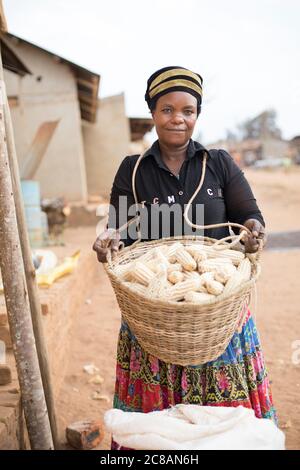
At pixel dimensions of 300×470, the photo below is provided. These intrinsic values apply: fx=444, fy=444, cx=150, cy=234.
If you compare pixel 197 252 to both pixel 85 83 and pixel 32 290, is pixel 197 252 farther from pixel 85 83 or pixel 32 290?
pixel 85 83

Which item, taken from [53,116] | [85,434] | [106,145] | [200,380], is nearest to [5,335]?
[85,434]

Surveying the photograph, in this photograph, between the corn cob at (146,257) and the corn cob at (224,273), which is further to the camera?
the corn cob at (146,257)

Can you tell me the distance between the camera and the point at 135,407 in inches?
78.5

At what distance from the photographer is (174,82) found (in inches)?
75.0

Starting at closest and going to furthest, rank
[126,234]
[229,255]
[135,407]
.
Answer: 1. [229,255]
2. [135,407]
3. [126,234]

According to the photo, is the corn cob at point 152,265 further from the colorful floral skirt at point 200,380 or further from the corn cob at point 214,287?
the colorful floral skirt at point 200,380

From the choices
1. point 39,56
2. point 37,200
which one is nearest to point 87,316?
point 37,200

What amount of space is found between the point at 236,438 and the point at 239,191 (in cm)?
110

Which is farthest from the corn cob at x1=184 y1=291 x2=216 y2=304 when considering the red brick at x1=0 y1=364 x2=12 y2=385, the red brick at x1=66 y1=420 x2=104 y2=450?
the red brick at x1=66 y1=420 x2=104 y2=450

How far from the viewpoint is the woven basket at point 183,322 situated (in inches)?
59.1

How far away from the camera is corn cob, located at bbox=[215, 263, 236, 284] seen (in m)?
1.68

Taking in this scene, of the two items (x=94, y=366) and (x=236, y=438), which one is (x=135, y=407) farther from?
(x=94, y=366)

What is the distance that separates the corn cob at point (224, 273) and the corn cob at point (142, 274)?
0.82 feet

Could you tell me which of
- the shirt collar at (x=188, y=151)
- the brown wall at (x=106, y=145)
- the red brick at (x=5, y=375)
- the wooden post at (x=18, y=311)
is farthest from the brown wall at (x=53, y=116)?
the shirt collar at (x=188, y=151)
